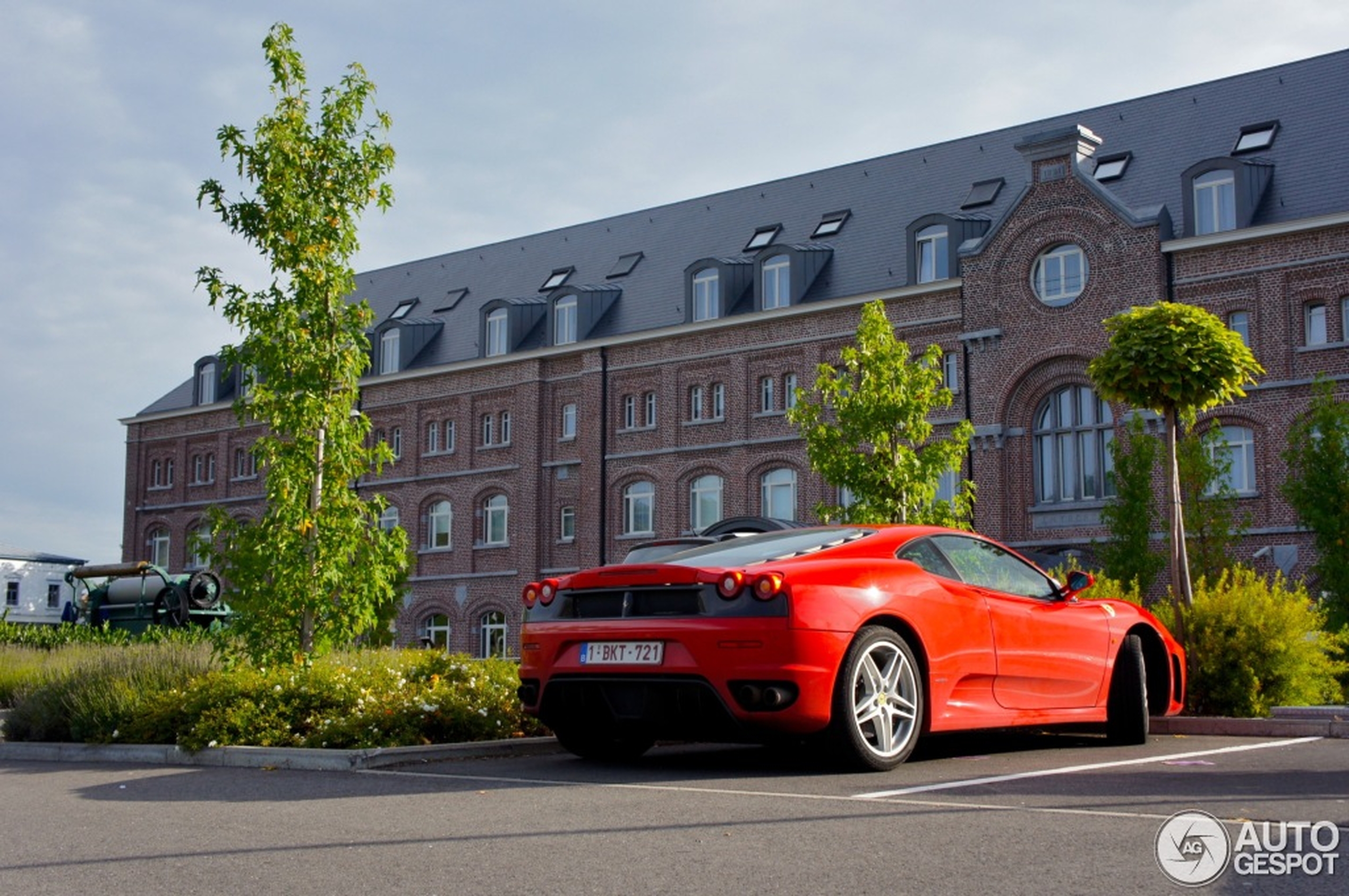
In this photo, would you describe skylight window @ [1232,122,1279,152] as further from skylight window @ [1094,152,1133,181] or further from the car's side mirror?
the car's side mirror

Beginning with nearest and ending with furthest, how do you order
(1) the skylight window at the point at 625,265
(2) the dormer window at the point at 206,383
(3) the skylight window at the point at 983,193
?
1. (3) the skylight window at the point at 983,193
2. (1) the skylight window at the point at 625,265
3. (2) the dormer window at the point at 206,383

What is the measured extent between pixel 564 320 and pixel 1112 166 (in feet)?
56.3

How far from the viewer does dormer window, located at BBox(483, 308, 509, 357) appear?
1828 inches

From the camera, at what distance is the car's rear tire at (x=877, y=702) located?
7234mm

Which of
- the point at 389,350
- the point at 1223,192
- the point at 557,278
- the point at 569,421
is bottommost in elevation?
the point at 569,421

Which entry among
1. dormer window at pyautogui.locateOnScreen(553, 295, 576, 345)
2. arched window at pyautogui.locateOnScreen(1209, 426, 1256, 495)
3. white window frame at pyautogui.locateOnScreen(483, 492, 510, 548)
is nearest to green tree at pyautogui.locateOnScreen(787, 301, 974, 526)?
arched window at pyautogui.locateOnScreen(1209, 426, 1256, 495)

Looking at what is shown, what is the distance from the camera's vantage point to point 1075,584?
29.2ft

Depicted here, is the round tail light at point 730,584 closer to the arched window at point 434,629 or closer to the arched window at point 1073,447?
the arched window at point 1073,447

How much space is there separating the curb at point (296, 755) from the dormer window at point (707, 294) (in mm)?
31564

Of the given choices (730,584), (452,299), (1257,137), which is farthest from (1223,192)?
(730,584)

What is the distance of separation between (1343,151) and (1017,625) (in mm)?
27897

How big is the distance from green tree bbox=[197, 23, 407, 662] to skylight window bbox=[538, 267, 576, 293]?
34.6m

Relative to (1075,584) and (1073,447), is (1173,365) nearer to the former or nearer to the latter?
(1075,584)

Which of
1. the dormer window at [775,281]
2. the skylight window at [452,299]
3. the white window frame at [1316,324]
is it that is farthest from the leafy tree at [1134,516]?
the skylight window at [452,299]
